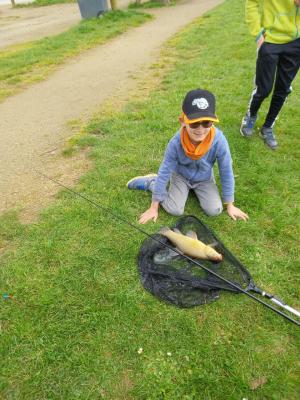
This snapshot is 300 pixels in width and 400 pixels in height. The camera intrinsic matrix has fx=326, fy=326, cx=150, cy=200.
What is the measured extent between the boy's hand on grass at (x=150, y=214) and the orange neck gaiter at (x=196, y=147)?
631 millimetres

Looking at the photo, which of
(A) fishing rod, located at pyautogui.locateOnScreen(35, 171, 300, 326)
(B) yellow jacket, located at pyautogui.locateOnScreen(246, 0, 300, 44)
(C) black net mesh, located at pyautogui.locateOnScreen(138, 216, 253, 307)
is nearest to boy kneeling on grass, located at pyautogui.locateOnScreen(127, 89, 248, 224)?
(A) fishing rod, located at pyautogui.locateOnScreen(35, 171, 300, 326)

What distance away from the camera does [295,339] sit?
2.25 m

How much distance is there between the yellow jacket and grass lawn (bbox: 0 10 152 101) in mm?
5036

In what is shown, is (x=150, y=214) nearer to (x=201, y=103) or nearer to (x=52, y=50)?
(x=201, y=103)

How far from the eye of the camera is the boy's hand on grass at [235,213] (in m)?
3.19

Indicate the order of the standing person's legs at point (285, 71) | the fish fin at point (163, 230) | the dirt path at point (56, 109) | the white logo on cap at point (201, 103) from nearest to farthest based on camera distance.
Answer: the white logo on cap at point (201, 103), the fish fin at point (163, 230), the standing person's legs at point (285, 71), the dirt path at point (56, 109)

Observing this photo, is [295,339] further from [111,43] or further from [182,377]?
[111,43]

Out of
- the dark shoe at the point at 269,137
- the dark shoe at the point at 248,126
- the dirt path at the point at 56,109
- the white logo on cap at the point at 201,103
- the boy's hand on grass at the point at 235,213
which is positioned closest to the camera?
the white logo on cap at the point at 201,103

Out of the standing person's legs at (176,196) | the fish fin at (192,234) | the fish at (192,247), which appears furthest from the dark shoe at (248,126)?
the fish at (192,247)

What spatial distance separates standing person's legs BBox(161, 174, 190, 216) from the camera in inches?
127

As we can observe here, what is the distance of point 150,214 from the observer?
322 cm

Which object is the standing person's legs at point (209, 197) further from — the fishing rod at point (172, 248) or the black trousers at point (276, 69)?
the black trousers at point (276, 69)

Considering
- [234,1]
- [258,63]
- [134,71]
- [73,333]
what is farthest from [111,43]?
[73,333]

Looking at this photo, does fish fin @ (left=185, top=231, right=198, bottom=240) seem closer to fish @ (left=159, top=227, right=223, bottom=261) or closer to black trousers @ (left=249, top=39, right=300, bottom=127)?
fish @ (left=159, top=227, right=223, bottom=261)
